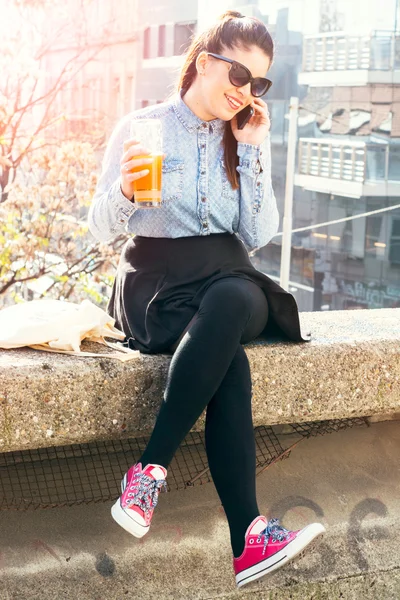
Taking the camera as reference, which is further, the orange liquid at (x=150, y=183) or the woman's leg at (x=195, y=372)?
the orange liquid at (x=150, y=183)

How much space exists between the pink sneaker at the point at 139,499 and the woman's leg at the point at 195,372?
0.09 ft

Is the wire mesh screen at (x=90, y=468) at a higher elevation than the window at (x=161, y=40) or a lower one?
lower

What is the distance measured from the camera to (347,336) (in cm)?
238

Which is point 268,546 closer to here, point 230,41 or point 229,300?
point 229,300

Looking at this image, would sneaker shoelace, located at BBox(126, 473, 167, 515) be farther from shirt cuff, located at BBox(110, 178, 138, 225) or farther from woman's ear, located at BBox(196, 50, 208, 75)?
woman's ear, located at BBox(196, 50, 208, 75)

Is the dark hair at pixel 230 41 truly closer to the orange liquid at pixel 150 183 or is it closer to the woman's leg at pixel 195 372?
the orange liquid at pixel 150 183

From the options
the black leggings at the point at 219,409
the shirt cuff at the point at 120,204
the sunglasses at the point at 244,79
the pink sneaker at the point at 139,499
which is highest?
the sunglasses at the point at 244,79

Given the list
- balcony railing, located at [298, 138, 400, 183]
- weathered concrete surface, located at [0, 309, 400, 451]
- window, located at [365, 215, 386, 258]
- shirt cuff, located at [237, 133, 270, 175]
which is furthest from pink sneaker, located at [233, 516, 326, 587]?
window, located at [365, 215, 386, 258]

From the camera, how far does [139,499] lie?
183 centimetres

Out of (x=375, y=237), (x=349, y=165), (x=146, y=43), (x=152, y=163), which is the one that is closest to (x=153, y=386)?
(x=152, y=163)

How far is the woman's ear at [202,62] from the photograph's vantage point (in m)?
2.20

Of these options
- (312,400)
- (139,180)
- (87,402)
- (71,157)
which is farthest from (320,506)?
(71,157)

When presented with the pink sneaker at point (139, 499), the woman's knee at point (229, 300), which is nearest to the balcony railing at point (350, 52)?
the woman's knee at point (229, 300)

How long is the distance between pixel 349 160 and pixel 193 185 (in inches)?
579
